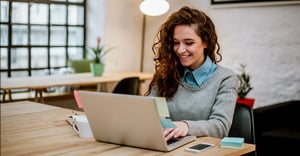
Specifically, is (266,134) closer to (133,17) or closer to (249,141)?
(249,141)

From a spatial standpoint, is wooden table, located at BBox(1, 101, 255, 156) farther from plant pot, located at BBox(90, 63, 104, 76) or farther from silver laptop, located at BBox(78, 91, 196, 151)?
plant pot, located at BBox(90, 63, 104, 76)

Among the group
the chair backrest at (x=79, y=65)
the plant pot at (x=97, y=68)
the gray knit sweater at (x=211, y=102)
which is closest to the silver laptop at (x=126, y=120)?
the gray knit sweater at (x=211, y=102)

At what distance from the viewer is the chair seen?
181 centimetres

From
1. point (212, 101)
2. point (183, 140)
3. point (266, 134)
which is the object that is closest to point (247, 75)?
point (266, 134)

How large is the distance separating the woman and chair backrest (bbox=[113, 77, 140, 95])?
1830 millimetres

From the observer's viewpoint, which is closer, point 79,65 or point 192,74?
point 192,74

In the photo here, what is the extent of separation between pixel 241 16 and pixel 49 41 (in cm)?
218

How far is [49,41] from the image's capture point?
17.0ft

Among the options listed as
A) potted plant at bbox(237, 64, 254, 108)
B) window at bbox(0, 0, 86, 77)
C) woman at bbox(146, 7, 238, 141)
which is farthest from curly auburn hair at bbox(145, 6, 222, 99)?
window at bbox(0, 0, 86, 77)

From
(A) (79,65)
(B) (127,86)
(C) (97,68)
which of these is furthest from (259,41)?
(A) (79,65)

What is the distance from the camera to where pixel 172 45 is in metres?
2.06

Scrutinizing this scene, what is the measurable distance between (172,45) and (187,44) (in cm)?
11

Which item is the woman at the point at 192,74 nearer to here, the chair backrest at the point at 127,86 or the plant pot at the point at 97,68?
the chair backrest at the point at 127,86

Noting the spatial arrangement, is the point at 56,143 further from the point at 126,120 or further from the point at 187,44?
the point at 187,44
